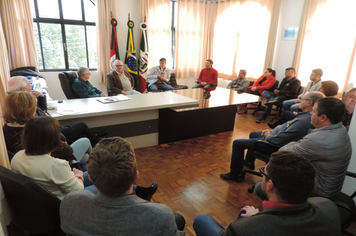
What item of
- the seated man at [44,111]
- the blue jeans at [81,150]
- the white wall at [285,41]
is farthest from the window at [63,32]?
the white wall at [285,41]

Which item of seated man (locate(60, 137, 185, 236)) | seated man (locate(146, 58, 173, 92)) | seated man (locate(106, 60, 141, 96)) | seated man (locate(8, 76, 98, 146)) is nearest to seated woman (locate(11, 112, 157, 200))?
seated man (locate(60, 137, 185, 236))

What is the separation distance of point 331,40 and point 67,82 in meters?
5.07

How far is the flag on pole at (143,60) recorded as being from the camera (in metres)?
5.73

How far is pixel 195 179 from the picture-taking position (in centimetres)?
255

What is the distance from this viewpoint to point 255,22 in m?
5.73

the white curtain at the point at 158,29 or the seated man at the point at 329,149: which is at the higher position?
the white curtain at the point at 158,29

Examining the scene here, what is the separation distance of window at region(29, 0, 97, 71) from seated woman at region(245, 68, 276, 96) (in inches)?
165

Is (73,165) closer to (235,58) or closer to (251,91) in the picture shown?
(251,91)

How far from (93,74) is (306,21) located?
5.13 metres

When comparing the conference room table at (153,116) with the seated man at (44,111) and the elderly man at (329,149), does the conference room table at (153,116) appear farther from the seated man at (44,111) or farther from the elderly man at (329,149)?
the elderly man at (329,149)

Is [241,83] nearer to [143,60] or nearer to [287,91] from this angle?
[287,91]

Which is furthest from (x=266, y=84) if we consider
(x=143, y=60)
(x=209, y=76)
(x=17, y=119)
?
(x=17, y=119)

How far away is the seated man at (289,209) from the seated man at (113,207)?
13.4 inches

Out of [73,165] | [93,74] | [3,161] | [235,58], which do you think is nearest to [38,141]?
[3,161]
